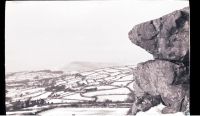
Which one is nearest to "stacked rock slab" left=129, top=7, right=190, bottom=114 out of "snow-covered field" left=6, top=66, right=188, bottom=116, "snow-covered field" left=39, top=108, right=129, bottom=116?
"snow-covered field" left=6, top=66, right=188, bottom=116

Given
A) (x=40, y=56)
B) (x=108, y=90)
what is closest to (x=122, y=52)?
(x=108, y=90)

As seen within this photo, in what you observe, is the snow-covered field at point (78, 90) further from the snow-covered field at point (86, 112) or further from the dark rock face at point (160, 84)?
the dark rock face at point (160, 84)

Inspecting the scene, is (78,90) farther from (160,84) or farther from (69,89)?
(160,84)

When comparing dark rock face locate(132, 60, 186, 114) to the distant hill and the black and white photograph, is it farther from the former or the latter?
the distant hill

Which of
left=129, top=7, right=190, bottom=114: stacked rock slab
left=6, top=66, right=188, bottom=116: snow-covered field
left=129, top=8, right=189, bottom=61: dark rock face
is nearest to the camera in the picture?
left=129, top=8, right=189, bottom=61: dark rock face

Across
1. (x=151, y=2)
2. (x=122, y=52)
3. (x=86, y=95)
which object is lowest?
(x=86, y=95)

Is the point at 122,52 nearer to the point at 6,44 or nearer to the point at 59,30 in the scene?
the point at 59,30
